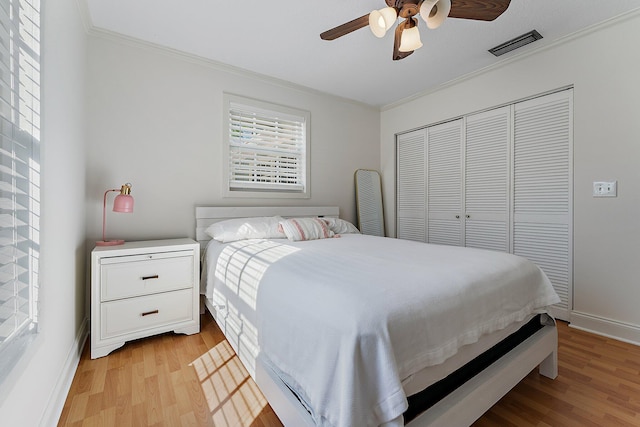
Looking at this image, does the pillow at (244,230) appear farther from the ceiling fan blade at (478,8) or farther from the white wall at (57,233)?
the ceiling fan blade at (478,8)

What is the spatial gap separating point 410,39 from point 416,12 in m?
0.13

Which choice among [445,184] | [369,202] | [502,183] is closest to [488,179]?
[502,183]

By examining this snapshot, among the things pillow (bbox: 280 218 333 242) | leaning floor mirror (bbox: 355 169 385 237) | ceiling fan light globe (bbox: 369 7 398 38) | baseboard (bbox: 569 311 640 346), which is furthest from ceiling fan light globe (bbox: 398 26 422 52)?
baseboard (bbox: 569 311 640 346)

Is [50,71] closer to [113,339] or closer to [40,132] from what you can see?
[40,132]

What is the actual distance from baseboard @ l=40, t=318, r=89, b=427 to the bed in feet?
2.71

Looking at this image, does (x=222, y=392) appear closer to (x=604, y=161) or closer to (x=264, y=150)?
(x=264, y=150)

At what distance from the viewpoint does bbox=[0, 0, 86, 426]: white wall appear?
103 cm

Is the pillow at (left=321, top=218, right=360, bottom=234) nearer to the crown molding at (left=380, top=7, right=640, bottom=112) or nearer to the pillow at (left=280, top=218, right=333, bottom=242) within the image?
the pillow at (left=280, top=218, right=333, bottom=242)

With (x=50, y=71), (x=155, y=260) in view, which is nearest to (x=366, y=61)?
(x=50, y=71)

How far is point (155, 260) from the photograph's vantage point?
6.66ft

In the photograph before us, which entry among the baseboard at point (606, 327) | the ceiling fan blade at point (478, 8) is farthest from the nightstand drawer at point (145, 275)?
the baseboard at point (606, 327)

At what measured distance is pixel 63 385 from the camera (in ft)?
4.71

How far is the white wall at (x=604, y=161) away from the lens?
6.83ft

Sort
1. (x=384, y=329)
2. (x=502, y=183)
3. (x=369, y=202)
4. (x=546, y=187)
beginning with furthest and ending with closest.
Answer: (x=369, y=202), (x=502, y=183), (x=546, y=187), (x=384, y=329)
